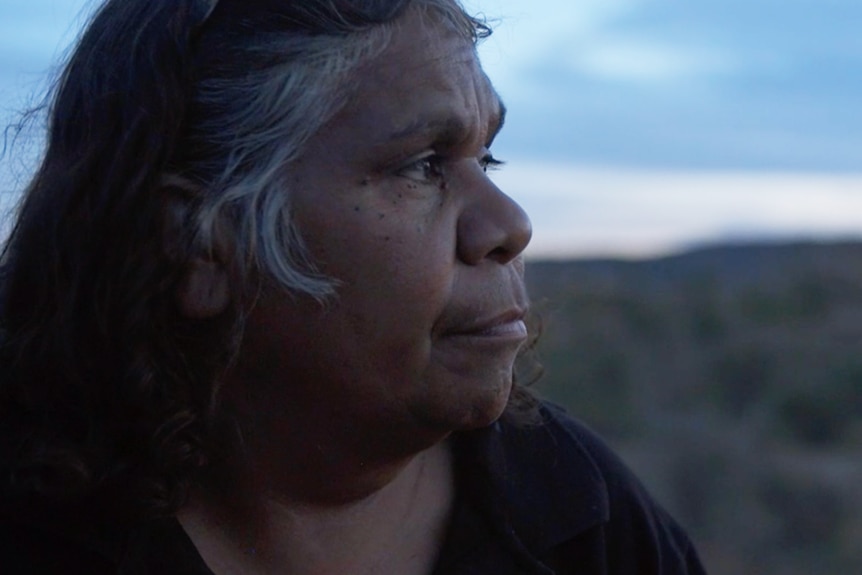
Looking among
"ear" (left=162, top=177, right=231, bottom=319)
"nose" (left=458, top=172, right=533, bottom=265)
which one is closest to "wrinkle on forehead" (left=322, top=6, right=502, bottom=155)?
"nose" (left=458, top=172, right=533, bottom=265)

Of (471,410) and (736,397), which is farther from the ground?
(471,410)

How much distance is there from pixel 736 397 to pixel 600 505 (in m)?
10.7

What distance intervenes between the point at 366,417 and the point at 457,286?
26 cm

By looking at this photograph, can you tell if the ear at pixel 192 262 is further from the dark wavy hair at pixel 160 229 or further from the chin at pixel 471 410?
the chin at pixel 471 410

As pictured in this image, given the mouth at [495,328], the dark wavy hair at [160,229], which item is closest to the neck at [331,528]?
the dark wavy hair at [160,229]

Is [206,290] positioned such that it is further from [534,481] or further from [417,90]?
[534,481]

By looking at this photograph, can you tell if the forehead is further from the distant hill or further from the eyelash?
the distant hill

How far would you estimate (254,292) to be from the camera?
2197 millimetres

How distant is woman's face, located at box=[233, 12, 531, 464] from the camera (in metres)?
2.14

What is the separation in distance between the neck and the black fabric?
2.6 inches

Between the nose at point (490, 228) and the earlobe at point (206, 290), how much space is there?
0.40 meters

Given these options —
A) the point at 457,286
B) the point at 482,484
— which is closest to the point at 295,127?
the point at 457,286

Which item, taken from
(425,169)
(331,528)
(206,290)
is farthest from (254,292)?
(331,528)

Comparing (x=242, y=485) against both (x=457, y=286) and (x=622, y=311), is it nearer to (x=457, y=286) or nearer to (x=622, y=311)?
(x=457, y=286)
